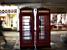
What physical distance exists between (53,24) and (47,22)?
13.9 feet

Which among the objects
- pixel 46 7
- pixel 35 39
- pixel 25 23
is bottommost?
pixel 35 39

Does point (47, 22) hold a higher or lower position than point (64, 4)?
lower

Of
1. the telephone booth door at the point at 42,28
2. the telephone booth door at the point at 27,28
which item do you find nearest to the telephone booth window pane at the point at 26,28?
the telephone booth door at the point at 27,28

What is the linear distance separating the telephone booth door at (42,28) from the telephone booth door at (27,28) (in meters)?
0.26

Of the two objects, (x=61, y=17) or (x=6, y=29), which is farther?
(x=6, y=29)

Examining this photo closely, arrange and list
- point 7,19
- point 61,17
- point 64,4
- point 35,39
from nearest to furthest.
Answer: point 64,4 < point 35,39 < point 61,17 < point 7,19

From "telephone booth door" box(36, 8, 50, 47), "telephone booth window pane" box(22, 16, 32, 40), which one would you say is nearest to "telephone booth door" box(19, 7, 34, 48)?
"telephone booth window pane" box(22, 16, 32, 40)

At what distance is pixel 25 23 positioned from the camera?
10109 millimetres

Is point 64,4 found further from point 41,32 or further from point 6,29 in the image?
point 6,29

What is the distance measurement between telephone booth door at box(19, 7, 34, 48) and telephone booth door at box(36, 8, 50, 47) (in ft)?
0.86

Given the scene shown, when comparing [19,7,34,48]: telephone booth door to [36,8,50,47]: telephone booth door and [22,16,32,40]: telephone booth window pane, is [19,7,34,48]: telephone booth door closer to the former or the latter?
[22,16,32,40]: telephone booth window pane

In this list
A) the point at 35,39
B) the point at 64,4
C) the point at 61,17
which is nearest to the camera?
the point at 64,4

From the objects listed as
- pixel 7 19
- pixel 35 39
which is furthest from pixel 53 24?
pixel 35 39

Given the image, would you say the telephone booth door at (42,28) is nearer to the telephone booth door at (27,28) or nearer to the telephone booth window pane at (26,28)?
the telephone booth door at (27,28)
